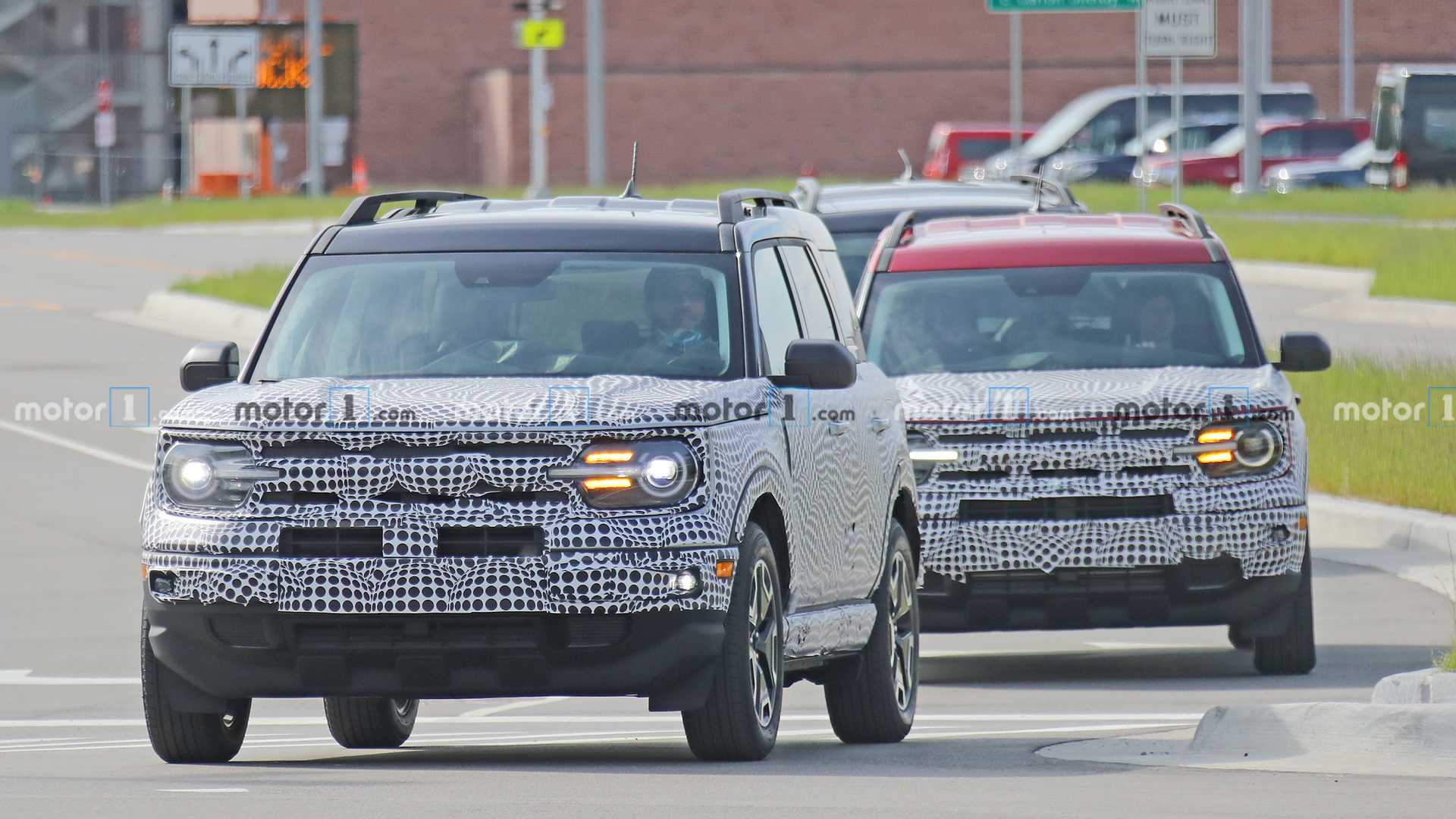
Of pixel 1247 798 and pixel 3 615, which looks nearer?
pixel 1247 798

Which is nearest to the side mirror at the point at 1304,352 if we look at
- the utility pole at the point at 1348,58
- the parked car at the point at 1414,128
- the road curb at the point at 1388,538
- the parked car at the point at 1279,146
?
the road curb at the point at 1388,538

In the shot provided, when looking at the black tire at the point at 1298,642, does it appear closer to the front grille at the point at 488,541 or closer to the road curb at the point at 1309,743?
the road curb at the point at 1309,743

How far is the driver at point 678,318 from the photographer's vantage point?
29.1 ft

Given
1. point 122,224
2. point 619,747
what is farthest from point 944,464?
point 122,224

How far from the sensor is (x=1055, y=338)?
12.7m

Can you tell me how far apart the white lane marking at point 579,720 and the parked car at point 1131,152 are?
4087cm

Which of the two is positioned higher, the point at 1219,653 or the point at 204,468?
the point at 204,468

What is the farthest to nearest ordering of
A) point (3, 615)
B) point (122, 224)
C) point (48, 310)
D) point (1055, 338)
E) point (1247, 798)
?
point (122, 224), point (48, 310), point (3, 615), point (1055, 338), point (1247, 798)

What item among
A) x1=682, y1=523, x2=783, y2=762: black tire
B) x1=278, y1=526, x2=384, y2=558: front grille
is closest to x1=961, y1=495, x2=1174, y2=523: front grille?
x1=682, y1=523, x2=783, y2=762: black tire

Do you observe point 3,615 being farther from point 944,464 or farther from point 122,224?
point 122,224

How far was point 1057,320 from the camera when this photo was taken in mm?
12766

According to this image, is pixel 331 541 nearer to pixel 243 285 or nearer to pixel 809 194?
pixel 809 194

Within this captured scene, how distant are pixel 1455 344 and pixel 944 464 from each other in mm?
14361

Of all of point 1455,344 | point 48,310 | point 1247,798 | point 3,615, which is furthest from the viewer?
point 48,310
